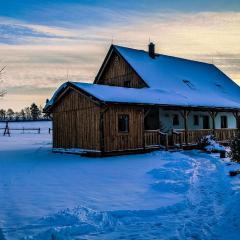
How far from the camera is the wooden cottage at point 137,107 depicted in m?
20.9

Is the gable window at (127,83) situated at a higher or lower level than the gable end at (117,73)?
lower

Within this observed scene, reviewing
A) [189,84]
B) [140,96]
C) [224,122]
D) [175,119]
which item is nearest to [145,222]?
[140,96]

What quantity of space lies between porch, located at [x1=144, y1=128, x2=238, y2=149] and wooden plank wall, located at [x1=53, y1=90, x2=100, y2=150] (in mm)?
3610

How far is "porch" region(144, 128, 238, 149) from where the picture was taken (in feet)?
75.2

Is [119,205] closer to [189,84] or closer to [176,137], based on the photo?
[176,137]

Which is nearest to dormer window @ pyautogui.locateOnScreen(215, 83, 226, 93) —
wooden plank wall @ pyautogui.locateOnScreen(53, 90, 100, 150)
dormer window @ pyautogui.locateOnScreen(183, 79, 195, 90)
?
dormer window @ pyautogui.locateOnScreen(183, 79, 195, 90)

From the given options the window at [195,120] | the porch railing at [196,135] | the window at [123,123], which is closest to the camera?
the window at [123,123]

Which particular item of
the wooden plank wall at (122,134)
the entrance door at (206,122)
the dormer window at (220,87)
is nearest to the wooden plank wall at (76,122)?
the wooden plank wall at (122,134)

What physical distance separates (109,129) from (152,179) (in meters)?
8.72

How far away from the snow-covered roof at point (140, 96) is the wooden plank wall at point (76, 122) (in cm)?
63

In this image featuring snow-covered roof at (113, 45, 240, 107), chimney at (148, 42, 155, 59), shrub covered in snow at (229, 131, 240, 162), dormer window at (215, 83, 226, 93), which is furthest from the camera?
dormer window at (215, 83, 226, 93)

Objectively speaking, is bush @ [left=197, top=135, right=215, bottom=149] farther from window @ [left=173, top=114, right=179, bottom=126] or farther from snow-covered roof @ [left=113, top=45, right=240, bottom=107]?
snow-covered roof @ [left=113, top=45, right=240, bottom=107]

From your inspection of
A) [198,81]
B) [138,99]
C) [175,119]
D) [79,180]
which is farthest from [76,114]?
[198,81]

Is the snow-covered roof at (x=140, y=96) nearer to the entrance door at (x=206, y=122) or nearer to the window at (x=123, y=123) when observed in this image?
the window at (x=123, y=123)
